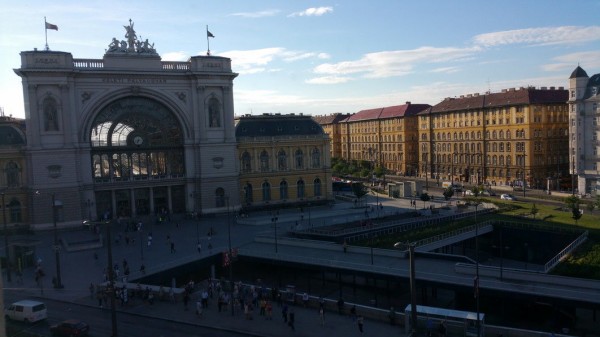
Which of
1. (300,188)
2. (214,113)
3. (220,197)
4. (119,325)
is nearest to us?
(119,325)

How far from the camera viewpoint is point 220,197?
68.9 m

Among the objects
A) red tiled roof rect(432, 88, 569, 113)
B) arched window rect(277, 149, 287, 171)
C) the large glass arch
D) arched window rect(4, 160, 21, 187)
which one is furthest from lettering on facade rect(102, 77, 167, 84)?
red tiled roof rect(432, 88, 569, 113)

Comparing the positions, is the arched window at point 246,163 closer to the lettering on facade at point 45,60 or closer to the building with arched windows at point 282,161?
the building with arched windows at point 282,161

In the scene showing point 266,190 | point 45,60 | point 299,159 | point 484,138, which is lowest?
point 266,190

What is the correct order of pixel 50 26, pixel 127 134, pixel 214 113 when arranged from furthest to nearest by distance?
pixel 214 113
pixel 127 134
pixel 50 26

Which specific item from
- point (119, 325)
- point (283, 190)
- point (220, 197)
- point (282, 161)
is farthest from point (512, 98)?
point (119, 325)

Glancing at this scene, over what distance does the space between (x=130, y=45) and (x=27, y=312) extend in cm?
4214

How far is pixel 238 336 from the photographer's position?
92.8 ft

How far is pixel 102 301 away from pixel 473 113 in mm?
89441

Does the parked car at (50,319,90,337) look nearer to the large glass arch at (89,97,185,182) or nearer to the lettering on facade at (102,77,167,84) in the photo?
the large glass arch at (89,97,185,182)

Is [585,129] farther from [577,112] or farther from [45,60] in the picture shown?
[45,60]

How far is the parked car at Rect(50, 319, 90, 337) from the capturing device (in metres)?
27.0

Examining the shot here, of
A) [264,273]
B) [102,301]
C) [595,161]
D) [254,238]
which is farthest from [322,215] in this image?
[595,161]

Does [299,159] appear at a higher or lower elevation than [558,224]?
higher
